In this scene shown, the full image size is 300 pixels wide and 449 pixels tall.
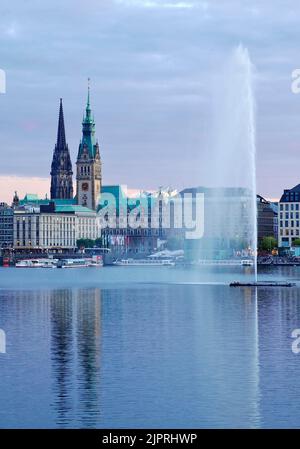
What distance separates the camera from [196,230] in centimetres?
16750

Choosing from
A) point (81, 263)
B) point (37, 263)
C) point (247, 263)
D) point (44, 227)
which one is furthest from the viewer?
point (44, 227)

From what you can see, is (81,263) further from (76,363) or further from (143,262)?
(76,363)

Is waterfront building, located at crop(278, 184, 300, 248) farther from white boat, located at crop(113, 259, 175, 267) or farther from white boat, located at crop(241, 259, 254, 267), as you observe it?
white boat, located at crop(241, 259, 254, 267)

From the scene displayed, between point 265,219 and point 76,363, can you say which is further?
point 265,219

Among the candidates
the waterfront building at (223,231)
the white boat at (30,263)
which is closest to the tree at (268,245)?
the waterfront building at (223,231)

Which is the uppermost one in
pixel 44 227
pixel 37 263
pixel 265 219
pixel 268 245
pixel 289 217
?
pixel 265 219

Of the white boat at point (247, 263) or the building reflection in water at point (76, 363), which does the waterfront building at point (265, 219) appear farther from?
the building reflection in water at point (76, 363)

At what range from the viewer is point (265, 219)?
188 m

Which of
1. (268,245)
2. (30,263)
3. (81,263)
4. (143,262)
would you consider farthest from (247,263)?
(30,263)

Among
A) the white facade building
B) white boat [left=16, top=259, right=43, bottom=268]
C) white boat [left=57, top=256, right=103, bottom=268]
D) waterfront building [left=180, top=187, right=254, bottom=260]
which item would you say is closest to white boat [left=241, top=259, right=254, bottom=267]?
waterfront building [left=180, top=187, right=254, bottom=260]

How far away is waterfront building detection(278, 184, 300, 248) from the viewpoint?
161 meters

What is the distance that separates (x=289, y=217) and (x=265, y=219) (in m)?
25.3
